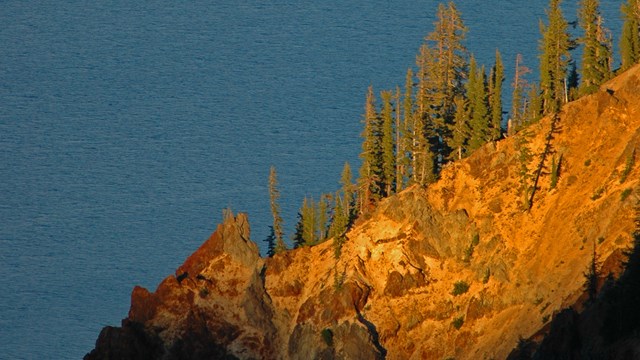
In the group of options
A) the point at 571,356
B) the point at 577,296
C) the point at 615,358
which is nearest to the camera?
the point at 615,358

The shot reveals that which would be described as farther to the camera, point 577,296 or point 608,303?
point 577,296

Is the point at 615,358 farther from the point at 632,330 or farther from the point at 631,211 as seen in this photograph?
the point at 631,211

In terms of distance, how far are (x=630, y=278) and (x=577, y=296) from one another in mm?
18448

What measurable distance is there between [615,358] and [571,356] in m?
12.1

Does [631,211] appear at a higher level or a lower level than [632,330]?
higher

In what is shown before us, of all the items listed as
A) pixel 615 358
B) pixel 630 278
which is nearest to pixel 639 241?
pixel 630 278

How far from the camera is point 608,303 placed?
588 feet

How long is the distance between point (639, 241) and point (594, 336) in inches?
462

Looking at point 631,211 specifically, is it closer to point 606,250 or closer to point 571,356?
point 606,250

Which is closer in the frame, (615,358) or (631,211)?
(615,358)

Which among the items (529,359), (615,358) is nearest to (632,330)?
(615,358)

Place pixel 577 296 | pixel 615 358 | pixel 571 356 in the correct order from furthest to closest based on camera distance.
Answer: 1. pixel 577 296
2. pixel 571 356
3. pixel 615 358

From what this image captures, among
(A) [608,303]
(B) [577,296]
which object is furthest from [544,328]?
(A) [608,303]

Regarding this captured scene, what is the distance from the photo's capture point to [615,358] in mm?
166500
